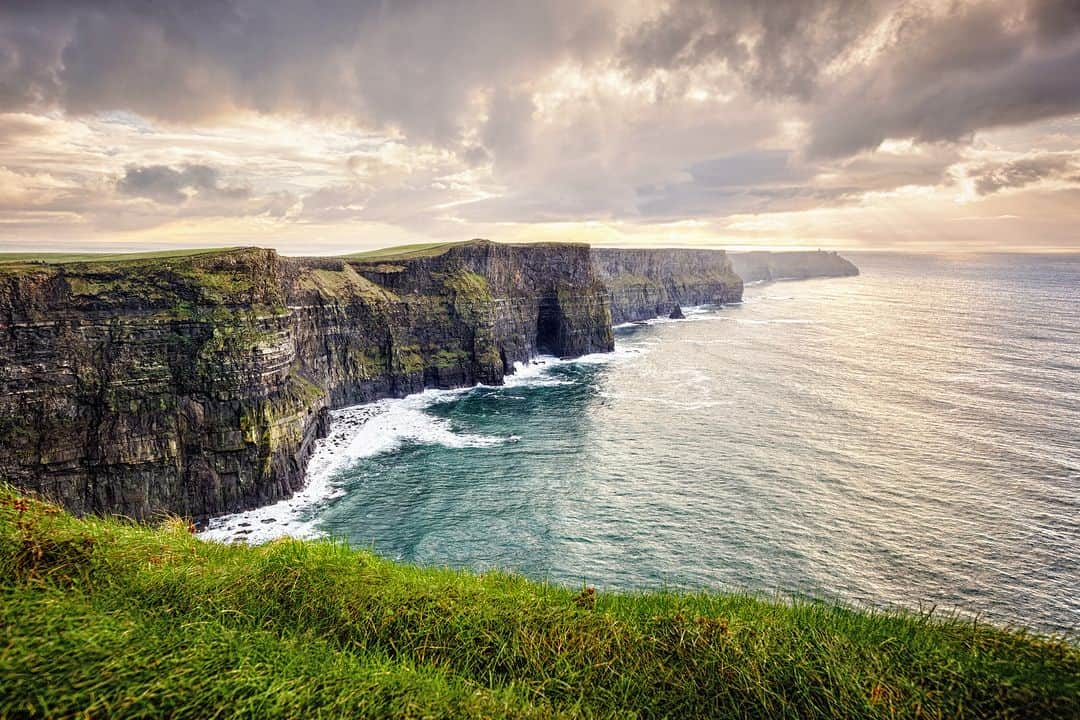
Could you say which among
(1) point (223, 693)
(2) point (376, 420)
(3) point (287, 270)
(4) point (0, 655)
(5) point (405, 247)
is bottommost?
(2) point (376, 420)

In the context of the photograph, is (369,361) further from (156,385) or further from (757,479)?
(757,479)

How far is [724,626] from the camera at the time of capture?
30.2ft

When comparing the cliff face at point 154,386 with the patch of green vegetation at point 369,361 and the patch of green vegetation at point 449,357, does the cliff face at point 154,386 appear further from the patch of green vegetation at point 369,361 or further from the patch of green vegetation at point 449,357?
the patch of green vegetation at point 449,357

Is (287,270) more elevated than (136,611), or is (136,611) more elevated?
(287,270)

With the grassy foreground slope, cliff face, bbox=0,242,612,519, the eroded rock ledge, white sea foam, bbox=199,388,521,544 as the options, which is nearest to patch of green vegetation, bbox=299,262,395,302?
the eroded rock ledge

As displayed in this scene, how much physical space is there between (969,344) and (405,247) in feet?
353

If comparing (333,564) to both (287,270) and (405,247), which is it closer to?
(287,270)

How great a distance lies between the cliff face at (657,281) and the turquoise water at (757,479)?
75565 millimetres

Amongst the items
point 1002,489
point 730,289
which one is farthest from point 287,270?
point 730,289

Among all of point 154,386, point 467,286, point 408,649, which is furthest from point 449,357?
point 408,649

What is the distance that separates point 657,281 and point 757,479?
440 feet

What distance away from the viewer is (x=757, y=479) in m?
41.3

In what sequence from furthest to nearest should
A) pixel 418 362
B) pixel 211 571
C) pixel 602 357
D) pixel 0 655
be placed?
1. pixel 602 357
2. pixel 418 362
3. pixel 211 571
4. pixel 0 655

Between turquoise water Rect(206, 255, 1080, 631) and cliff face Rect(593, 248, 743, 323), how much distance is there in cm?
7556
